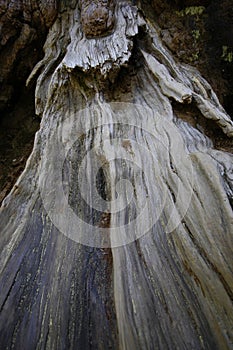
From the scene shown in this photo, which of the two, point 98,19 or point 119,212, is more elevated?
point 98,19

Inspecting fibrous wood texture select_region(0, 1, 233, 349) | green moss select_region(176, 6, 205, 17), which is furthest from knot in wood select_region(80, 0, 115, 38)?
green moss select_region(176, 6, 205, 17)

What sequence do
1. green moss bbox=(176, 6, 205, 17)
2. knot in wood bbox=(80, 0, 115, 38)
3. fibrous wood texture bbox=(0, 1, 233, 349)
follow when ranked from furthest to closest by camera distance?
1. green moss bbox=(176, 6, 205, 17)
2. knot in wood bbox=(80, 0, 115, 38)
3. fibrous wood texture bbox=(0, 1, 233, 349)

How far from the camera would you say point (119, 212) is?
6.44ft

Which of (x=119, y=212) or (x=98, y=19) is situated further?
(x=98, y=19)

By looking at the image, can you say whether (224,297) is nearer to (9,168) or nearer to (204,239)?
(204,239)

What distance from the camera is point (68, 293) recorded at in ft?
5.59

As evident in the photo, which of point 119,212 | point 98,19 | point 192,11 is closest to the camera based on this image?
point 119,212

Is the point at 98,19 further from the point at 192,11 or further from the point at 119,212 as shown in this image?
the point at 119,212

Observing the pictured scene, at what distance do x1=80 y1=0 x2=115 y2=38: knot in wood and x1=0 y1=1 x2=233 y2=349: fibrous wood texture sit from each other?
18 mm

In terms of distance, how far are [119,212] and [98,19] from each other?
6.70ft

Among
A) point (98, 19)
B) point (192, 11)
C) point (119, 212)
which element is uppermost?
point (98, 19)

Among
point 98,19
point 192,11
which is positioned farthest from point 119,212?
point 192,11

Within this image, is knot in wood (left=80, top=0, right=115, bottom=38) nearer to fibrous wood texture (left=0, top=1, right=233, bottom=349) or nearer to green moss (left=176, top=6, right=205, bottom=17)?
fibrous wood texture (left=0, top=1, right=233, bottom=349)

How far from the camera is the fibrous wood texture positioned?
5.04ft
